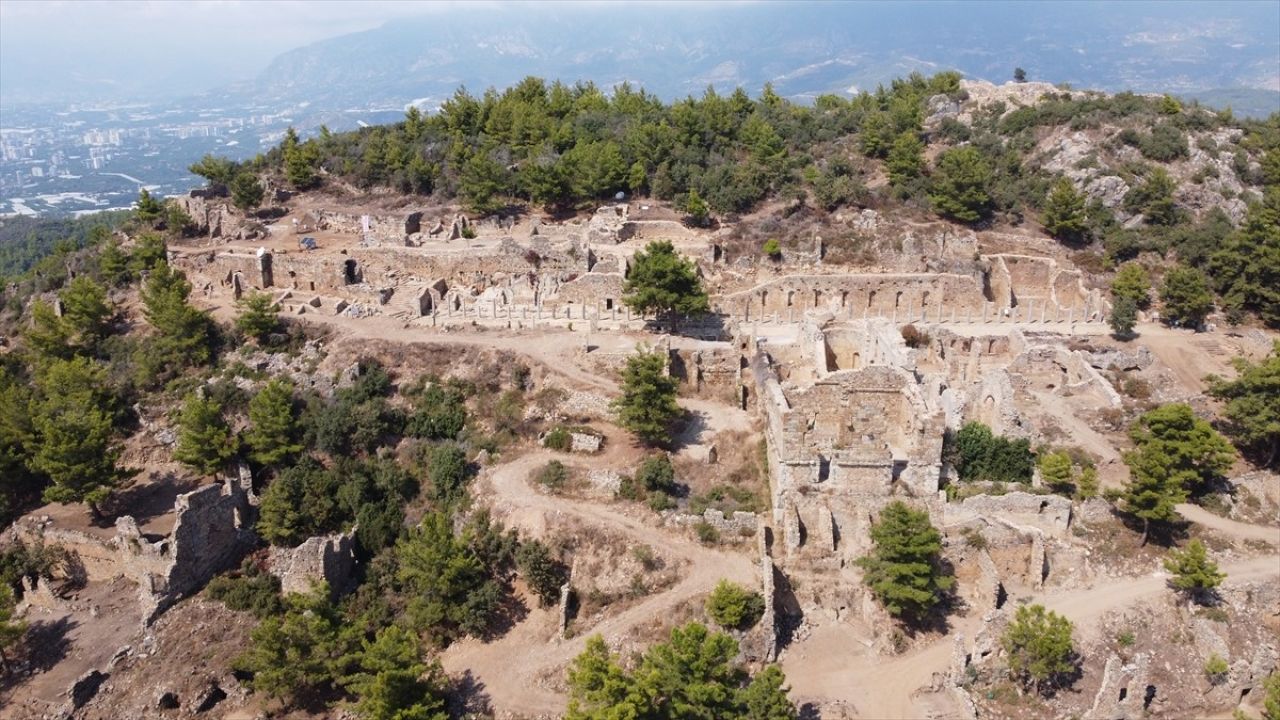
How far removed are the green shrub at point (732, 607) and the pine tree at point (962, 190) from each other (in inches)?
1381

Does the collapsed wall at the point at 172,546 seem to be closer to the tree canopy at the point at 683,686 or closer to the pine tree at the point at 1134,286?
the tree canopy at the point at 683,686

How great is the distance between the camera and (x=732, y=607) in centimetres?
2698

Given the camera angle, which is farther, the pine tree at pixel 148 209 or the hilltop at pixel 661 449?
the pine tree at pixel 148 209

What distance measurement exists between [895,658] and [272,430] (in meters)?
26.6

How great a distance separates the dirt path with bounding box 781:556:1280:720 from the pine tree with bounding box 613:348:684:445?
10220mm

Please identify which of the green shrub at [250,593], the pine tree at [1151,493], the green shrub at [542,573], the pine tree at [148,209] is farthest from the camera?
the pine tree at [148,209]

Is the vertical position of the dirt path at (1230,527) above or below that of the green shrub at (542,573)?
above

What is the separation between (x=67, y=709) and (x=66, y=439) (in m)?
11.3

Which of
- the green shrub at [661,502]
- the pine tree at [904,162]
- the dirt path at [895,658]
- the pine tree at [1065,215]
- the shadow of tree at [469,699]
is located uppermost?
the pine tree at [904,162]

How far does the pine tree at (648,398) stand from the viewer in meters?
34.1

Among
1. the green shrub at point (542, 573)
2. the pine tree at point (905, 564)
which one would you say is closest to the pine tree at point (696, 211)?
the green shrub at point (542, 573)

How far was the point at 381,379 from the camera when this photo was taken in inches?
1585

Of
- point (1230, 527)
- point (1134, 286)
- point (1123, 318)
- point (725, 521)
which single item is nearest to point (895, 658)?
point (725, 521)

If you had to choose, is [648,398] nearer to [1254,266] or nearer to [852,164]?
[852,164]
